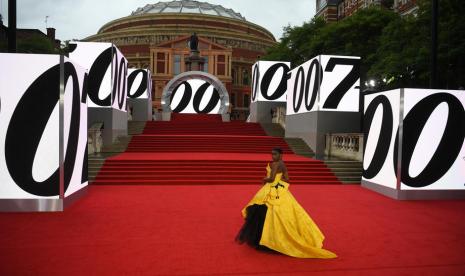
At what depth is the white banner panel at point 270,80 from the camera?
27.6 m

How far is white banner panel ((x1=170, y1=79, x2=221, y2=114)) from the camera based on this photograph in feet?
127

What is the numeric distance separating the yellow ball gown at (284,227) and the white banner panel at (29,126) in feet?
18.3

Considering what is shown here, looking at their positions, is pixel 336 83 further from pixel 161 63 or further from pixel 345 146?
pixel 161 63

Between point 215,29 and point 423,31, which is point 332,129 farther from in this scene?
point 215,29

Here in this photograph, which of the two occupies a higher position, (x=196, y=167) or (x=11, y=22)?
(x=11, y=22)

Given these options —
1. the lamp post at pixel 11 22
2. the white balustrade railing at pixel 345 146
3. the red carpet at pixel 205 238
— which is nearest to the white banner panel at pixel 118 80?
the lamp post at pixel 11 22

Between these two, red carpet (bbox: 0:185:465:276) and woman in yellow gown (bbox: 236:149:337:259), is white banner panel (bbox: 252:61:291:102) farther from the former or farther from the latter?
woman in yellow gown (bbox: 236:149:337:259)

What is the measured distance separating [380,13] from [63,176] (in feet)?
101

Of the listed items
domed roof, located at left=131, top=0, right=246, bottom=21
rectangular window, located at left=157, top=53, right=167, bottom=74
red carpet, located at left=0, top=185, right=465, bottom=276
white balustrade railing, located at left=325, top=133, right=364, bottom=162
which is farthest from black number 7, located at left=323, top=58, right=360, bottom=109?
domed roof, located at left=131, top=0, right=246, bottom=21

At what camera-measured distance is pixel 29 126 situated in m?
9.66

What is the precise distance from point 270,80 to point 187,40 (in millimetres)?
48609

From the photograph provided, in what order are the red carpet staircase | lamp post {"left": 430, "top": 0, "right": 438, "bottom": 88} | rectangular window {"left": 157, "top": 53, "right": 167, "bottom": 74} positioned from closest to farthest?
lamp post {"left": 430, "top": 0, "right": 438, "bottom": 88} → the red carpet staircase → rectangular window {"left": 157, "top": 53, "right": 167, "bottom": 74}

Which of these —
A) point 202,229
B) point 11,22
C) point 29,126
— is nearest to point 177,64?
point 11,22

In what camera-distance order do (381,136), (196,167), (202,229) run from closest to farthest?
(202,229) < (381,136) < (196,167)
